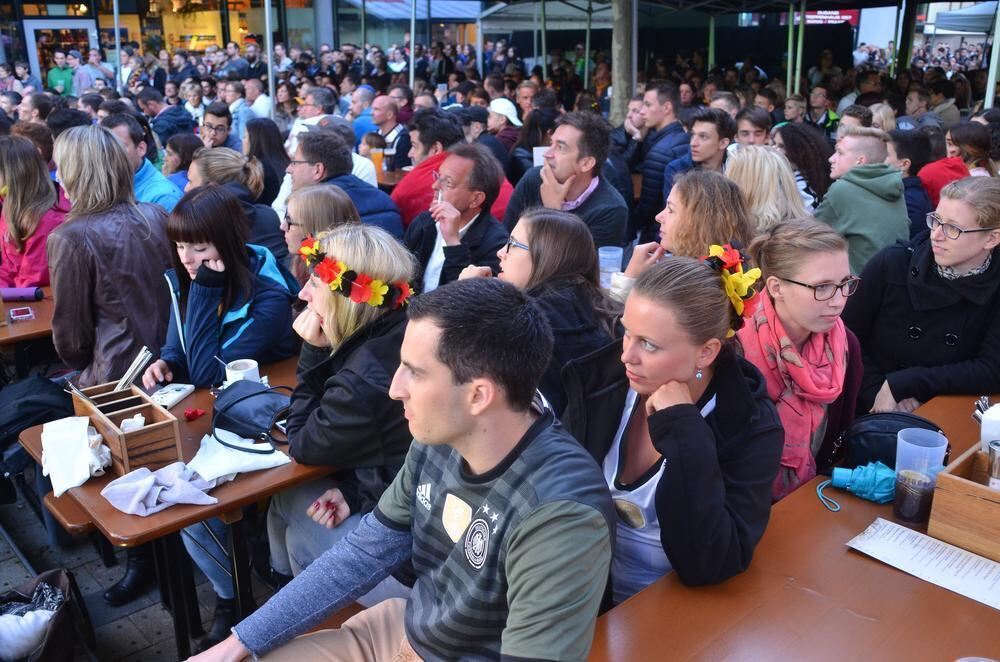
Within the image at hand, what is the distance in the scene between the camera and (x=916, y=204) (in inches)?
188

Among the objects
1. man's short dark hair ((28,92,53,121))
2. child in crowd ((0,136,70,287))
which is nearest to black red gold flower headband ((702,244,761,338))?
child in crowd ((0,136,70,287))

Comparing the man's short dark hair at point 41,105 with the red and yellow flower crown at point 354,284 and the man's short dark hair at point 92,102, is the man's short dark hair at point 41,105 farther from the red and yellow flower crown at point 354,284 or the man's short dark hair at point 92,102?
the red and yellow flower crown at point 354,284

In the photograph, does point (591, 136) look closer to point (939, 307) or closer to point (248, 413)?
point (939, 307)

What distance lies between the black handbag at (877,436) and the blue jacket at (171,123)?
25.6 feet

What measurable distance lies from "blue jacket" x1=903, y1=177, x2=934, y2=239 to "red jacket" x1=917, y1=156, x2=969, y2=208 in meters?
0.35

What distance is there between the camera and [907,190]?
4852 mm

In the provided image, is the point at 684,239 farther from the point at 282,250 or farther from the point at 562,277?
the point at 282,250

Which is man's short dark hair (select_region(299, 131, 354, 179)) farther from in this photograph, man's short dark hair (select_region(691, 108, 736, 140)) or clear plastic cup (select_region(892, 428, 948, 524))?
clear plastic cup (select_region(892, 428, 948, 524))

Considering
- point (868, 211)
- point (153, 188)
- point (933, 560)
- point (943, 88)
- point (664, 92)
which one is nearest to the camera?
point (933, 560)

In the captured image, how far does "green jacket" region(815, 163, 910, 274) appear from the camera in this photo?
4.20m

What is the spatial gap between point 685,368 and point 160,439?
4.95ft

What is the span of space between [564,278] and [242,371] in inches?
45.1

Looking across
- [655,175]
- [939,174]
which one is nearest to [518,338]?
[655,175]

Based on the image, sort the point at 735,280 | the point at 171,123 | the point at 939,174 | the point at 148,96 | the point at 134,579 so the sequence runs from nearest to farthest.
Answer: the point at 735,280
the point at 134,579
the point at 939,174
the point at 171,123
the point at 148,96
